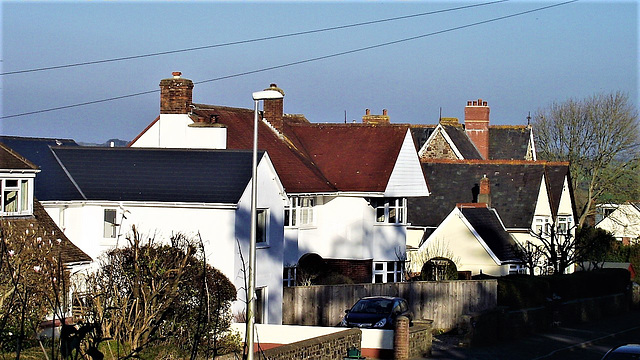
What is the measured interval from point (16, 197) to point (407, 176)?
18242 mm

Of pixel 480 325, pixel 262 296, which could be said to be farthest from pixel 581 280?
pixel 262 296

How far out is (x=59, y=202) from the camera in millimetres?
28219

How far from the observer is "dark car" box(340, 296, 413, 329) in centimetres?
2584

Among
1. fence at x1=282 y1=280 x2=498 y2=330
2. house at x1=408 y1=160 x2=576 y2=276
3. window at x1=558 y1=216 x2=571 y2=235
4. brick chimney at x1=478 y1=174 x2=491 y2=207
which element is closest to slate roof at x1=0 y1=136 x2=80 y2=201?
fence at x1=282 y1=280 x2=498 y2=330

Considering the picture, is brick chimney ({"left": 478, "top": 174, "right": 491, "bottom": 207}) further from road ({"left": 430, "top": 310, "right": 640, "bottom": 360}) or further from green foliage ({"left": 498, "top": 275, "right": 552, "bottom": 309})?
green foliage ({"left": 498, "top": 275, "right": 552, "bottom": 309})

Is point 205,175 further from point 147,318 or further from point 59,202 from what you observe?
point 147,318

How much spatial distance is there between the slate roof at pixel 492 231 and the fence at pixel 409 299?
9545mm

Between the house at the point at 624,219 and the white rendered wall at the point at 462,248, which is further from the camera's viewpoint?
the house at the point at 624,219

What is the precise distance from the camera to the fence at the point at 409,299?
97.9 ft

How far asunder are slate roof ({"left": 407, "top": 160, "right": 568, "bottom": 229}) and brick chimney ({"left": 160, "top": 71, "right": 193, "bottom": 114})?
1535cm

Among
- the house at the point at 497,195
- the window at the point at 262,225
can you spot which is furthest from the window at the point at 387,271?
the window at the point at 262,225

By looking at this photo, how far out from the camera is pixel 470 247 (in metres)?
41.2

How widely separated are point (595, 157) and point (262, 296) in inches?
1514

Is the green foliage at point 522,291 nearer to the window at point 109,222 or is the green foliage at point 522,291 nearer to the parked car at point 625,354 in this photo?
the window at point 109,222
